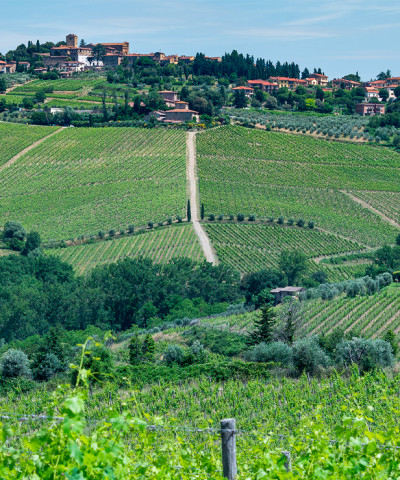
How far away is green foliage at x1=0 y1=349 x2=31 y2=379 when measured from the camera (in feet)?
87.9

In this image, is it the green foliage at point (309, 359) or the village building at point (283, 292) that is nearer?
the green foliage at point (309, 359)

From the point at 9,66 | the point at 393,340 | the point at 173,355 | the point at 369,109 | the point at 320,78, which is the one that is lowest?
the point at 173,355

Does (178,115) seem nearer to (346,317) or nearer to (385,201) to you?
(385,201)

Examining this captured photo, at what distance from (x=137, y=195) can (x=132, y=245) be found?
13.0 metres

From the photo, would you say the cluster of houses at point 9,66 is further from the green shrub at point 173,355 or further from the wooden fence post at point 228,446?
Answer: the wooden fence post at point 228,446

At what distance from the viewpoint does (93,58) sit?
14012 cm

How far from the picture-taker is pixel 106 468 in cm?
562

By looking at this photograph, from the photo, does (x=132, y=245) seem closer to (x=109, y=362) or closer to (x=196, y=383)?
(x=109, y=362)

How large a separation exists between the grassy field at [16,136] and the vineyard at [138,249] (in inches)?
1110

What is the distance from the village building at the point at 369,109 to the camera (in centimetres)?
10694

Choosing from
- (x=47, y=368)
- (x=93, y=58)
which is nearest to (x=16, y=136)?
(x=93, y=58)

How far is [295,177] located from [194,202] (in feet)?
49.4

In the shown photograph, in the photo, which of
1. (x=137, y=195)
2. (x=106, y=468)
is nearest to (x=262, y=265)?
(x=137, y=195)

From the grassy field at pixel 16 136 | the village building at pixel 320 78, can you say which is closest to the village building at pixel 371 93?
the village building at pixel 320 78
